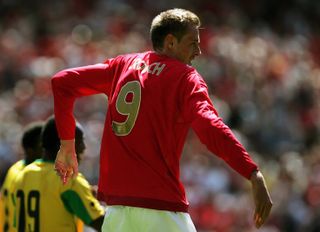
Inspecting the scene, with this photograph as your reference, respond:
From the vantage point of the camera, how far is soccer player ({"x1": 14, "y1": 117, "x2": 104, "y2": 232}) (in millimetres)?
7137

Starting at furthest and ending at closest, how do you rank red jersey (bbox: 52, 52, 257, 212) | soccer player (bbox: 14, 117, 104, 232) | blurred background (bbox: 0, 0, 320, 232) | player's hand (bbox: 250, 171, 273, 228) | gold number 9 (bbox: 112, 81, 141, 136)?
blurred background (bbox: 0, 0, 320, 232), soccer player (bbox: 14, 117, 104, 232), gold number 9 (bbox: 112, 81, 141, 136), red jersey (bbox: 52, 52, 257, 212), player's hand (bbox: 250, 171, 273, 228)

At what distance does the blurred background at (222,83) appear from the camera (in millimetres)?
15555

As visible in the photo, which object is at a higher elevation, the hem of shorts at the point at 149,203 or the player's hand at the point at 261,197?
the player's hand at the point at 261,197

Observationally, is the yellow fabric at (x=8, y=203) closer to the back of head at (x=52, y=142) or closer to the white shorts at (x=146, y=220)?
the back of head at (x=52, y=142)

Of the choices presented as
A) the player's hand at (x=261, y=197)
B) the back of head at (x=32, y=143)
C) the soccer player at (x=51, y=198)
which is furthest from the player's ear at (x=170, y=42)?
the back of head at (x=32, y=143)

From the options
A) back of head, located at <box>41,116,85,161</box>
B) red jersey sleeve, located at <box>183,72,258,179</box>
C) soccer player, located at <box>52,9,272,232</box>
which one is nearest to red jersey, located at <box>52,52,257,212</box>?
soccer player, located at <box>52,9,272,232</box>

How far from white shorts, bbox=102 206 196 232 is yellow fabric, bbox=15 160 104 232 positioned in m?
1.04

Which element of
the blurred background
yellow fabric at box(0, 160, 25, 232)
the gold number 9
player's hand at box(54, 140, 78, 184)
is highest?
the gold number 9

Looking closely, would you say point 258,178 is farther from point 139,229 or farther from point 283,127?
point 283,127

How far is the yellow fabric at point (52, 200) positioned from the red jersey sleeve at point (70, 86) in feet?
2.99

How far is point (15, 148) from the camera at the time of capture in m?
15.5

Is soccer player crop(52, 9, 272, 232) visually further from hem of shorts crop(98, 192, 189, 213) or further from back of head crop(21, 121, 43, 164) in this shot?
back of head crop(21, 121, 43, 164)

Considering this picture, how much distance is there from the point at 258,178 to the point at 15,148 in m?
10.4

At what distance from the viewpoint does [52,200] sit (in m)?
7.18
